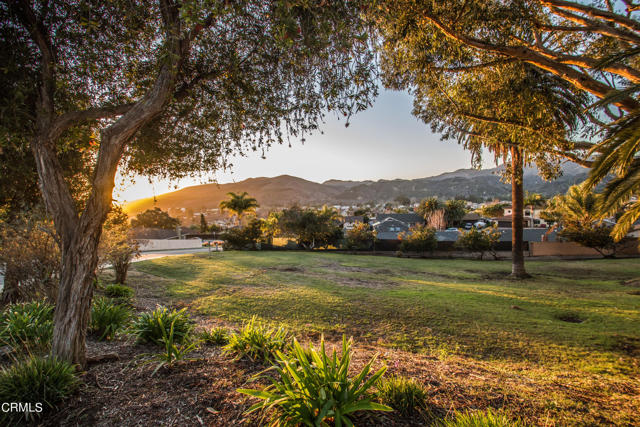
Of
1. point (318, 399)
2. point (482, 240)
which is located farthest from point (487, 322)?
point (482, 240)

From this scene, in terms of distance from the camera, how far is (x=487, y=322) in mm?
6980

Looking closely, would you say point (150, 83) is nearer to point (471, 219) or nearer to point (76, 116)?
point (76, 116)

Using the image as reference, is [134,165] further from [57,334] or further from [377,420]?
[377,420]

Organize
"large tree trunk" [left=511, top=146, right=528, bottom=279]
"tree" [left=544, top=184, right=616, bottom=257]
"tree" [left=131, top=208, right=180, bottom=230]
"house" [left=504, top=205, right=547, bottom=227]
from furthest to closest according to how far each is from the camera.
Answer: "house" [left=504, top=205, right=547, bottom=227], "tree" [left=131, top=208, right=180, bottom=230], "tree" [left=544, top=184, right=616, bottom=257], "large tree trunk" [left=511, top=146, right=528, bottom=279]

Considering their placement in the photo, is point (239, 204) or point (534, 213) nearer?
point (239, 204)

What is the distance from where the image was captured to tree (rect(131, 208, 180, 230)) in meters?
51.1

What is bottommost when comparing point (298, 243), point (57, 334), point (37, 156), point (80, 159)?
point (298, 243)

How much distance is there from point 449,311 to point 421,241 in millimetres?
18965

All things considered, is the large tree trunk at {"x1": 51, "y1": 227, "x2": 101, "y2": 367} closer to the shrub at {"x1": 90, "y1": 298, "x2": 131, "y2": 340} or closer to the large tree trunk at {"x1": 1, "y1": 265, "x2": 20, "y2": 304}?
the shrub at {"x1": 90, "y1": 298, "x2": 131, "y2": 340}

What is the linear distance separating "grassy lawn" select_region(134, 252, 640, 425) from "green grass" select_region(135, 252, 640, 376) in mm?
35

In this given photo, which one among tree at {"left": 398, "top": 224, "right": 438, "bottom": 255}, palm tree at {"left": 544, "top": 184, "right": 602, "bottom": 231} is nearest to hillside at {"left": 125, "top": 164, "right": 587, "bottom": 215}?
tree at {"left": 398, "top": 224, "right": 438, "bottom": 255}

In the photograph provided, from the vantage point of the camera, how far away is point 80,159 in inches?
270

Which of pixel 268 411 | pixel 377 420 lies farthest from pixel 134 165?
pixel 377 420

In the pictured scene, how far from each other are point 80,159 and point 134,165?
294 cm
